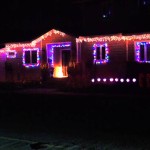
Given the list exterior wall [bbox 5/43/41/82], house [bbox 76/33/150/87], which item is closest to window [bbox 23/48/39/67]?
exterior wall [bbox 5/43/41/82]

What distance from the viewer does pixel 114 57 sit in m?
28.1

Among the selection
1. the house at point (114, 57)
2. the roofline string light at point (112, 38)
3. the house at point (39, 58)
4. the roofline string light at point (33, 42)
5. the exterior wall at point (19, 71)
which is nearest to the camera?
the house at point (114, 57)

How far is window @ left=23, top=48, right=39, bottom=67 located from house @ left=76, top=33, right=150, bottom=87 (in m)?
4.11

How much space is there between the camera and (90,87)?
83.4ft

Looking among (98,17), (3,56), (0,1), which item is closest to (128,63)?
(98,17)

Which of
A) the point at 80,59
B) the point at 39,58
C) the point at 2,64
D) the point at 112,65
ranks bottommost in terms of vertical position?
the point at 112,65

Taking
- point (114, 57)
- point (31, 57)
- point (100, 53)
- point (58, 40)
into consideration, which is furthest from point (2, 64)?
point (114, 57)

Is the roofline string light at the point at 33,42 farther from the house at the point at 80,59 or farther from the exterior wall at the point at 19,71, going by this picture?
the exterior wall at the point at 19,71

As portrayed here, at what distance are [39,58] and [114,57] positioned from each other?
6424 mm

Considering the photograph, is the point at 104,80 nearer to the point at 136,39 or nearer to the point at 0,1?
the point at 136,39

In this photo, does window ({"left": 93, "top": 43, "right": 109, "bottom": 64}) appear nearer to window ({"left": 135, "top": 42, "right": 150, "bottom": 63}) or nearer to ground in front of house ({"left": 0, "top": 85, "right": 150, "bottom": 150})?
window ({"left": 135, "top": 42, "right": 150, "bottom": 63})

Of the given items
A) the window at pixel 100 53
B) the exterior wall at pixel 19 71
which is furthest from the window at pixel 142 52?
the exterior wall at pixel 19 71

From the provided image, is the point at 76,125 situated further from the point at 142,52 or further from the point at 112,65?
the point at 112,65

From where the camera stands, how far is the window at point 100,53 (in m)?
28.3
